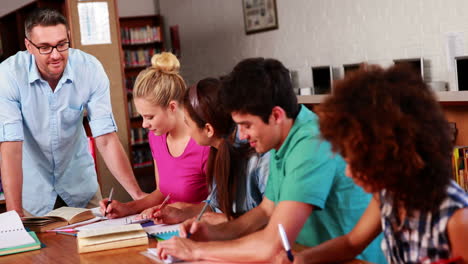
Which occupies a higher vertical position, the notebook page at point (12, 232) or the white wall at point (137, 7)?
the white wall at point (137, 7)

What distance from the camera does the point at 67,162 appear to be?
2.96 meters

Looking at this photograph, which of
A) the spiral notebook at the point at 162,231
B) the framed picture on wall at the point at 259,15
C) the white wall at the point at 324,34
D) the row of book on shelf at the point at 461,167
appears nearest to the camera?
the spiral notebook at the point at 162,231

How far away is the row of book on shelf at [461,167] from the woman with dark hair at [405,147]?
272cm

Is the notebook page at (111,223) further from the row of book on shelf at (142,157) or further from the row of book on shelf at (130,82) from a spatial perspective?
the row of book on shelf at (130,82)

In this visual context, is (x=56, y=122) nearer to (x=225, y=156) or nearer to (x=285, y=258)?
(x=225, y=156)

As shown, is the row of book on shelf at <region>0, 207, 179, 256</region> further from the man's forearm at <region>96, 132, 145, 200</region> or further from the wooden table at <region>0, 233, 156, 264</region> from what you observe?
the man's forearm at <region>96, 132, 145, 200</region>

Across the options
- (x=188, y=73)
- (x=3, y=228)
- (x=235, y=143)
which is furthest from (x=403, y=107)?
(x=188, y=73)

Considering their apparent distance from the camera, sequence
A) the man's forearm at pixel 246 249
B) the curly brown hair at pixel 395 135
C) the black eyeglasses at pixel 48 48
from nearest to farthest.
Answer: the curly brown hair at pixel 395 135 < the man's forearm at pixel 246 249 < the black eyeglasses at pixel 48 48

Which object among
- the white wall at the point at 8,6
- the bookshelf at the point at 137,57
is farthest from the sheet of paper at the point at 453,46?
the white wall at the point at 8,6

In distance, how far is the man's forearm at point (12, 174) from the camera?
2590mm

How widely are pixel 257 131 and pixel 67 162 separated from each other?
1556 millimetres

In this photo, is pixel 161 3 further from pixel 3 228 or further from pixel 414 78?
pixel 414 78

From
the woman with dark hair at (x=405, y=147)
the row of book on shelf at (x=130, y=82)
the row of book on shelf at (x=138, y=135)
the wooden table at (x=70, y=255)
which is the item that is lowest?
the row of book on shelf at (x=138, y=135)

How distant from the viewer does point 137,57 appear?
8883mm
